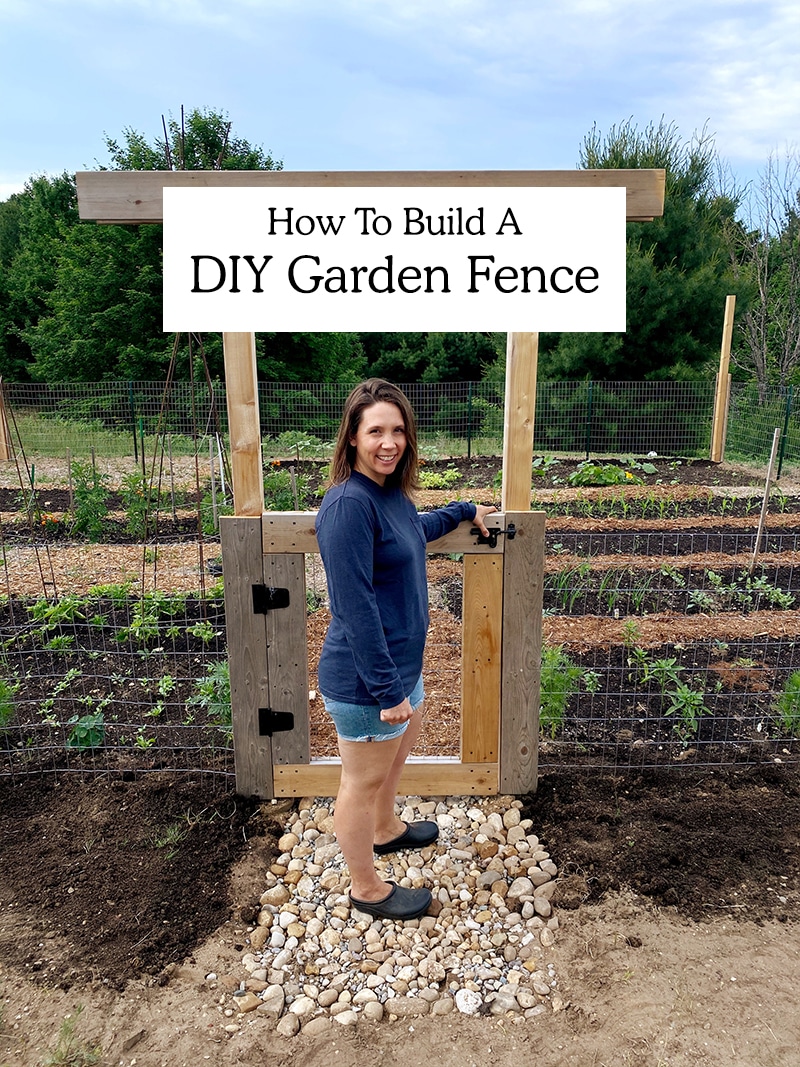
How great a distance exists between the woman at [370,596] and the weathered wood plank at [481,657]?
571 mm

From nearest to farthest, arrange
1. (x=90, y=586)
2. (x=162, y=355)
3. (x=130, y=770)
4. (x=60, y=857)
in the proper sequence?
(x=60, y=857), (x=130, y=770), (x=90, y=586), (x=162, y=355)

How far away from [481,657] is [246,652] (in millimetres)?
973

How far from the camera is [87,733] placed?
138 inches

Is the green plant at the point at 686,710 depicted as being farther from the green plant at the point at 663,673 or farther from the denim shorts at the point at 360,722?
the denim shorts at the point at 360,722

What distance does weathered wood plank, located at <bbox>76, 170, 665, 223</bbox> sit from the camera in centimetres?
262

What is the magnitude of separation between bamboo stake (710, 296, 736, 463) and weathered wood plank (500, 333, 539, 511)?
11.1 meters

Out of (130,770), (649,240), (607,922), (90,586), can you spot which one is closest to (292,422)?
(649,240)

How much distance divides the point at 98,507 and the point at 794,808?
23.0ft

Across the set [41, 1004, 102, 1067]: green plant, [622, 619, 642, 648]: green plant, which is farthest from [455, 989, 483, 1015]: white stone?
[622, 619, 642, 648]: green plant

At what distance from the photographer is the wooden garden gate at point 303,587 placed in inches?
104

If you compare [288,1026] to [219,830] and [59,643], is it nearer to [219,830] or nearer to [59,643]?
[219,830]

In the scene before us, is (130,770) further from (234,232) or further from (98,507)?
(98,507)

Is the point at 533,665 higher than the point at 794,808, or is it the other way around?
the point at 533,665

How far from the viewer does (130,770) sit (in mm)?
3408
